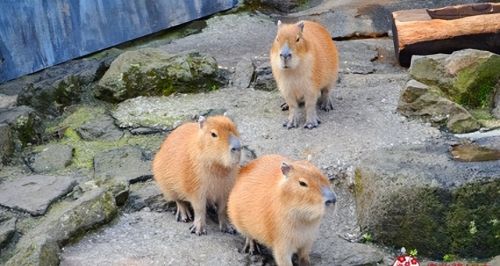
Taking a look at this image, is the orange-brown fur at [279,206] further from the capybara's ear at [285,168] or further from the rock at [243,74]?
the rock at [243,74]

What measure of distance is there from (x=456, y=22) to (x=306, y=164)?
321 cm

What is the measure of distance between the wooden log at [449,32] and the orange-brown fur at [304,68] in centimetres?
102

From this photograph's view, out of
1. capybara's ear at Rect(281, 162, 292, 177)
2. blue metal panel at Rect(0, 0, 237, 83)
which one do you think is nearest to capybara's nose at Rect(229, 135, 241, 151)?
capybara's ear at Rect(281, 162, 292, 177)

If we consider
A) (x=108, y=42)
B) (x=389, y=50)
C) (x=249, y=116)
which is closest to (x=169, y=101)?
(x=249, y=116)

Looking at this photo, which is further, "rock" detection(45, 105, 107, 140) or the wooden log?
the wooden log

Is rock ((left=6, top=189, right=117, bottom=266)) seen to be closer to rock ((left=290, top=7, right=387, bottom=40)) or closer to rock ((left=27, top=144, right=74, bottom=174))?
Result: rock ((left=27, top=144, right=74, bottom=174))

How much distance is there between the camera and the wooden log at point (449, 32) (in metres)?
7.38

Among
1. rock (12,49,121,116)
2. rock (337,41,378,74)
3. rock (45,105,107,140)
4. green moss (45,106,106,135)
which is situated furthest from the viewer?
rock (337,41,378,74)

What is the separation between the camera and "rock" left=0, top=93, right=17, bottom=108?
22.7 ft

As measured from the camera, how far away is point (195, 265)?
4.96 m

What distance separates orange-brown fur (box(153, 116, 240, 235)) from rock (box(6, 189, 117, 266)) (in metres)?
0.38

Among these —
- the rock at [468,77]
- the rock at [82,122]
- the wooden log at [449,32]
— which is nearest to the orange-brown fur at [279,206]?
the rock at [82,122]

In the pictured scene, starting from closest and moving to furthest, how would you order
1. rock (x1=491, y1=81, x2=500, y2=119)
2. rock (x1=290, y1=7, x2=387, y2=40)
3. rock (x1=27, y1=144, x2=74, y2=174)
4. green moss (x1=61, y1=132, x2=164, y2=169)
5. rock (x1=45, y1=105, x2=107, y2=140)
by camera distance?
1. rock (x1=27, y1=144, x2=74, y2=174)
2. green moss (x1=61, y1=132, x2=164, y2=169)
3. rock (x1=491, y1=81, x2=500, y2=119)
4. rock (x1=45, y1=105, x2=107, y2=140)
5. rock (x1=290, y1=7, x2=387, y2=40)

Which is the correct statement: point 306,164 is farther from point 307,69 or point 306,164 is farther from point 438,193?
point 307,69
